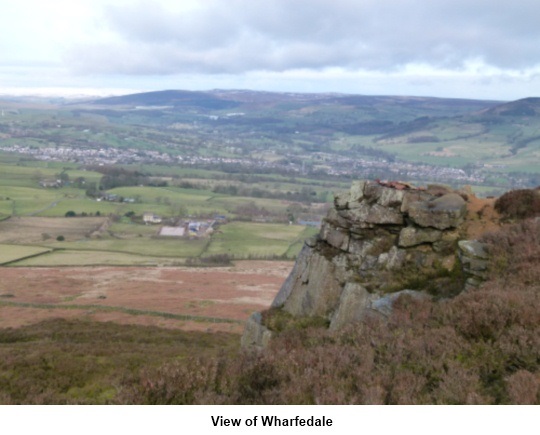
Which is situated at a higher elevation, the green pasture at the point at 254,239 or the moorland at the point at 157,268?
the moorland at the point at 157,268

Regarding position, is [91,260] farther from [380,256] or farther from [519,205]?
[519,205]

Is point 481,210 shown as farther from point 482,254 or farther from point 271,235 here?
point 271,235

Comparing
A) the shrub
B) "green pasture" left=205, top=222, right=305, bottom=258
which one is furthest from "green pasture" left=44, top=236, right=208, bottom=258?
the shrub

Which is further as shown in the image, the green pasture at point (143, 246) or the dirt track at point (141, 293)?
the green pasture at point (143, 246)

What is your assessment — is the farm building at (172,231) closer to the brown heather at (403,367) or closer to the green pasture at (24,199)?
the green pasture at (24,199)

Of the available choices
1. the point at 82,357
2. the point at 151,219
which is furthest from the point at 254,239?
the point at 82,357

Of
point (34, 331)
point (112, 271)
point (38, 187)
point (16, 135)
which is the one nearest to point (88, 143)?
point (16, 135)

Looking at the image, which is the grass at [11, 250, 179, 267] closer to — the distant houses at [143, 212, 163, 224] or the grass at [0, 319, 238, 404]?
the distant houses at [143, 212, 163, 224]

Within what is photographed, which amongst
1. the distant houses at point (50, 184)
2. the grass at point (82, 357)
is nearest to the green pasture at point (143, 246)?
the grass at point (82, 357)
